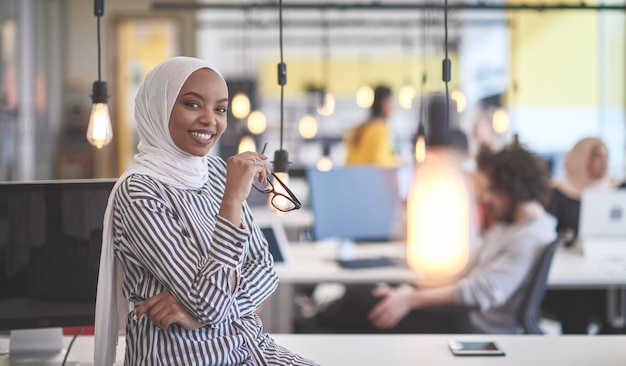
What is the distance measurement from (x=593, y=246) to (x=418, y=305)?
1423mm

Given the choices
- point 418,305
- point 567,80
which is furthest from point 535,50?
point 418,305

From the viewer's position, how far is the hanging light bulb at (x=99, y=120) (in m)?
2.22

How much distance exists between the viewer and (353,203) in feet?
13.4

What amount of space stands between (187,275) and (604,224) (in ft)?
10.5

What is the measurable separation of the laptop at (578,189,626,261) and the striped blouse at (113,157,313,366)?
110 inches

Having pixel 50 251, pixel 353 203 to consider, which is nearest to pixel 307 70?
pixel 353 203

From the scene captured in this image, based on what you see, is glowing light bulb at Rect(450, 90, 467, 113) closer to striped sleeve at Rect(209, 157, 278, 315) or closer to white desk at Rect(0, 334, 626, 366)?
white desk at Rect(0, 334, 626, 366)

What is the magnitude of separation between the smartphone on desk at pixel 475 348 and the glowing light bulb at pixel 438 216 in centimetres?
59

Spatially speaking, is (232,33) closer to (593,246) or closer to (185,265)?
Result: (593,246)

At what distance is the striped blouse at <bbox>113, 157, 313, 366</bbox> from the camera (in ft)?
5.27

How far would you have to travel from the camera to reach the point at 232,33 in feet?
42.2

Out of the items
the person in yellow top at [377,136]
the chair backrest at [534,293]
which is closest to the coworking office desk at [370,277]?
the chair backrest at [534,293]

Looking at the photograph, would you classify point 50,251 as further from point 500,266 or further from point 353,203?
point 353,203

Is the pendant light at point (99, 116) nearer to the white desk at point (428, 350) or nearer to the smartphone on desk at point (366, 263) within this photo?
the white desk at point (428, 350)
